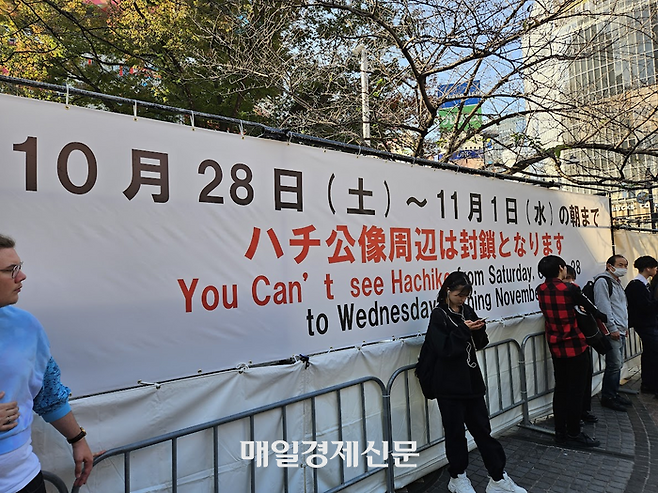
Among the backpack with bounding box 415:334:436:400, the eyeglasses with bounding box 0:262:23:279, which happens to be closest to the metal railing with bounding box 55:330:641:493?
the backpack with bounding box 415:334:436:400

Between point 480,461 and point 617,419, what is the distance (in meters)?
2.19

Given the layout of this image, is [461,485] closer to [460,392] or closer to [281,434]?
[460,392]

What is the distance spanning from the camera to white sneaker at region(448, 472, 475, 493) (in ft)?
11.4

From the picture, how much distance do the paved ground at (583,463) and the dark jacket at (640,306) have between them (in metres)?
1.29

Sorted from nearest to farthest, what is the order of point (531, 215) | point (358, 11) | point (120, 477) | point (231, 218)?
point (120, 477) < point (231, 218) < point (358, 11) < point (531, 215)

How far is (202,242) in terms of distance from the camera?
108 inches

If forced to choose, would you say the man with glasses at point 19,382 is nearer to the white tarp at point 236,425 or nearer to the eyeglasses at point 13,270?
the eyeglasses at point 13,270

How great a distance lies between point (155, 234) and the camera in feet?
8.48

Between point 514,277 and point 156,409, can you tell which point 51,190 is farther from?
point 514,277

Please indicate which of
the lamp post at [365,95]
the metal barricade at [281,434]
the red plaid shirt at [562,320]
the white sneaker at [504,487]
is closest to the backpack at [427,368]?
the metal barricade at [281,434]

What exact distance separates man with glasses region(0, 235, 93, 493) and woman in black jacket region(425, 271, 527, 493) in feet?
8.27

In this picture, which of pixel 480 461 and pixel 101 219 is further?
pixel 480 461

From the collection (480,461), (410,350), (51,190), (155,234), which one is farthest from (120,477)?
(480,461)

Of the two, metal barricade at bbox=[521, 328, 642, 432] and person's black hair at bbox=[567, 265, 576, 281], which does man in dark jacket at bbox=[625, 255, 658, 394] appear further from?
metal barricade at bbox=[521, 328, 642, 432]
